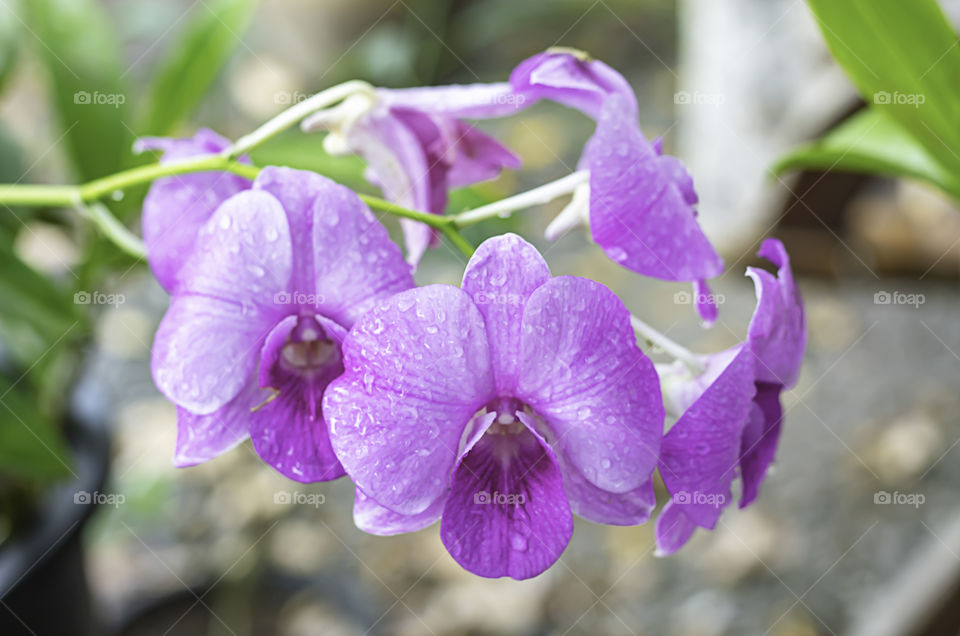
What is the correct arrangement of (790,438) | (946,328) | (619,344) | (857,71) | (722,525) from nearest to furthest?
(619,344)
(857,71)
(722,525)
(790,438)
(946,328)

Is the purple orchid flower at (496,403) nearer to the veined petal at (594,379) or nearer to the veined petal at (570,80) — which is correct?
the veined petal at (594,379)

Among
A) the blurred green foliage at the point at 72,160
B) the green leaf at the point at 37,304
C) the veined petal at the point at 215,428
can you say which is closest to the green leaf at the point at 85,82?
the blurred green foliage at the point at 72,160

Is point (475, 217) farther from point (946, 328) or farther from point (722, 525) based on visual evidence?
point (946, 328)

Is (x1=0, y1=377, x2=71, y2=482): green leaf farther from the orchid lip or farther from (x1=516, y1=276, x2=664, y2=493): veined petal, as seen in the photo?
(x1=516, y1=276, x2=664, y2=493): veined petal

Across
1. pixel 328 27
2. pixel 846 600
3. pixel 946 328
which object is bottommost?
pixel 846 600

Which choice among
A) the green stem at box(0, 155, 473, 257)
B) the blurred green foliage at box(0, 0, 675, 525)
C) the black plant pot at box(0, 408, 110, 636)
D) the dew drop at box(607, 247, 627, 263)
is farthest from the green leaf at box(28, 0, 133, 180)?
the dew drop at box(607, 247, 627, 263)

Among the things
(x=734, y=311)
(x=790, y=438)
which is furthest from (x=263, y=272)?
(x=734, y=311)
